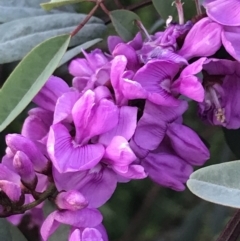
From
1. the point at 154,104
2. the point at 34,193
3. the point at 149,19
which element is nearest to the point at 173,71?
A: the point at 154,104

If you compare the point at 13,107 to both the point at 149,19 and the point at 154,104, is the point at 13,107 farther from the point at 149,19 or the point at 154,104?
the point at 149,19

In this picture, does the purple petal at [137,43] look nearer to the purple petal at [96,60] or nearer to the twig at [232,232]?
the purple petal at [96,60]

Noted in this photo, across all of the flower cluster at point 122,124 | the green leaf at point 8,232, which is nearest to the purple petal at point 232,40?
the flower cluster at point 122,124

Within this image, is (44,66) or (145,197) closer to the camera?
(44,66)

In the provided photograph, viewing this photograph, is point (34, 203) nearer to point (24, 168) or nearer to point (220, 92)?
point (24, 168)

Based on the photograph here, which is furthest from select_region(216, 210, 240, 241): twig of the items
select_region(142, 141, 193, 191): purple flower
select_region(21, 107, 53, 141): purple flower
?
select_region(21, 107, 53, 141): purple flower

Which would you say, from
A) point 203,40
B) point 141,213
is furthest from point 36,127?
point 141,213

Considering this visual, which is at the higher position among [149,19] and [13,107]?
[13,107]

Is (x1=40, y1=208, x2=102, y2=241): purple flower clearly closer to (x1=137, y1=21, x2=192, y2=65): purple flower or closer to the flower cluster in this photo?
the flower cluster
